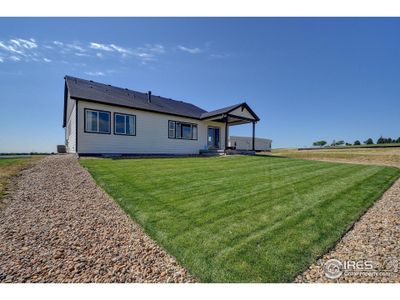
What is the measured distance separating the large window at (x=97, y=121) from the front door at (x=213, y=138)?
29.7 feet

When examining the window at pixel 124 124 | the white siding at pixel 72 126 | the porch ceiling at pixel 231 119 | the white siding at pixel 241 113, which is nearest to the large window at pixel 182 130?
the porch ceiling at pixel 231 119

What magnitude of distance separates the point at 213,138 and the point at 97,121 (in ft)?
34.0

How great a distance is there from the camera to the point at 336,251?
2889 millimetres

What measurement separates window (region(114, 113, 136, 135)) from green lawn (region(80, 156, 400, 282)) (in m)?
7.14

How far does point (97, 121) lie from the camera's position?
12773mm

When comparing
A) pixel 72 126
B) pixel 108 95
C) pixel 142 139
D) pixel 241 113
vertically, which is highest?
pixel 108 95

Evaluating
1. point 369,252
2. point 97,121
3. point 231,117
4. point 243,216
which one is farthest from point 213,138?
point 369,252

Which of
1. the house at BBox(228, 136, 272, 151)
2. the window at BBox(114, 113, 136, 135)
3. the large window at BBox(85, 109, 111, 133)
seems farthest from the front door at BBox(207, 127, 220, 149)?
the large window at BBox(85, 109, 111, 133)

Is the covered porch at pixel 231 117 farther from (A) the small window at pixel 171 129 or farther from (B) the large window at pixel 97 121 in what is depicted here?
(B) the large window at pixel 97 121

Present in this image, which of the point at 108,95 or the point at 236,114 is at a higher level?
the point at 108,95

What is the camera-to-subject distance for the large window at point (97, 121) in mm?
12422

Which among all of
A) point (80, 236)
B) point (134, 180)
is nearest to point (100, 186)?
point (134, 180)

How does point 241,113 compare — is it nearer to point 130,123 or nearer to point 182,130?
point 182,130
